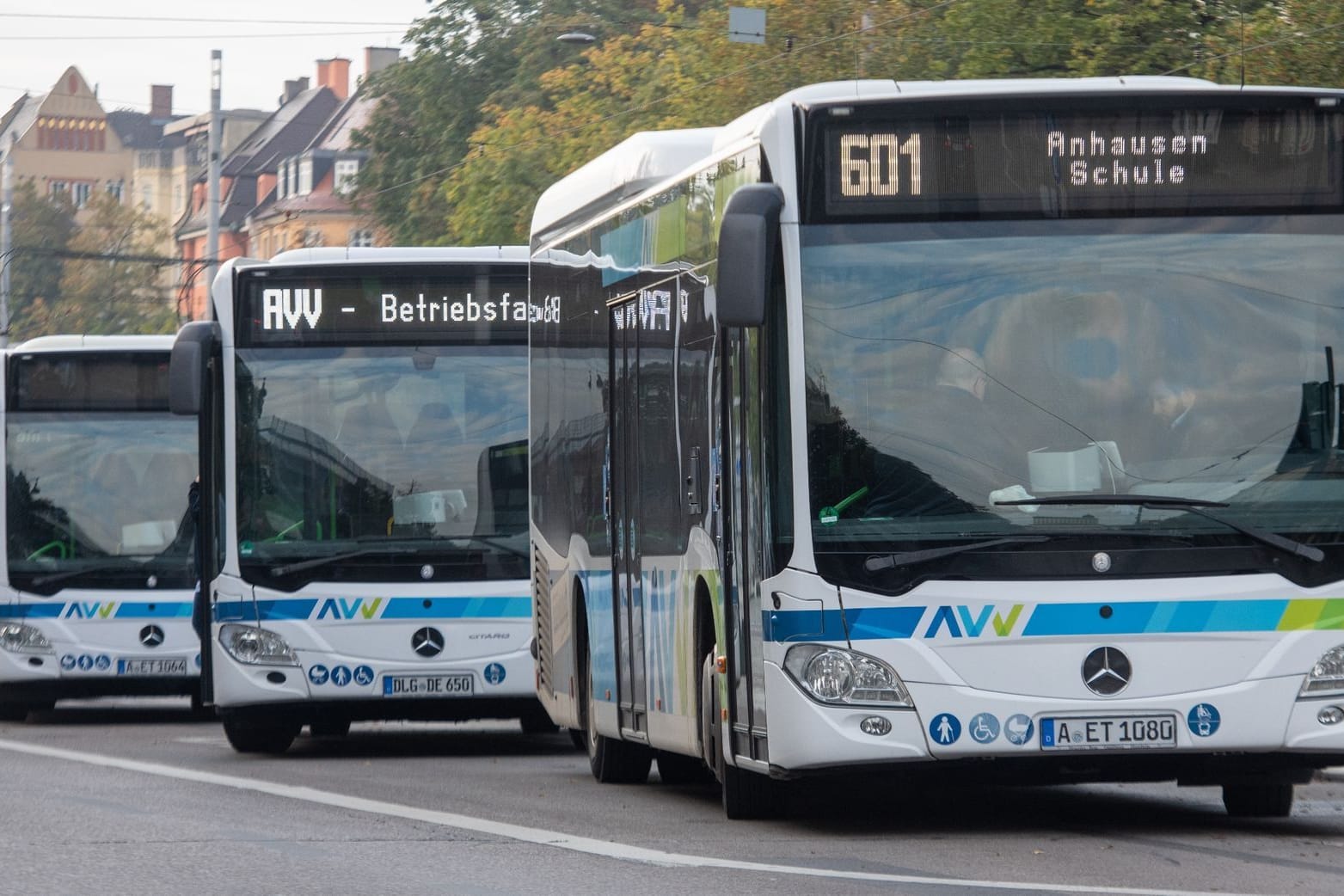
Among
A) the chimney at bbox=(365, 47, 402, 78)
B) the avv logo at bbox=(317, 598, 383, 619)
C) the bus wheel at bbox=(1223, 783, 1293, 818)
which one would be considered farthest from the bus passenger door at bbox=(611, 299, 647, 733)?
the chimney at bbox=(365, 47, 402, 78)

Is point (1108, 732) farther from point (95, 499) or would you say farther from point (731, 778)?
point (95, 499)

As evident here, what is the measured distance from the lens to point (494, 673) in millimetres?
17688

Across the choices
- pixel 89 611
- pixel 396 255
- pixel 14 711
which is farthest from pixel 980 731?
pixel 14 711

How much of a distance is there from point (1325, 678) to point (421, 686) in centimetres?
802

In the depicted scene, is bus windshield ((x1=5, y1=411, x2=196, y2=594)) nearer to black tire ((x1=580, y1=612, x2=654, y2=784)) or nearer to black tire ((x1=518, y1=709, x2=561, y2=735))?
black tire ((x1=518, y1=709, x2=561, y2=735))

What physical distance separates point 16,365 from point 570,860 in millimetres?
14186

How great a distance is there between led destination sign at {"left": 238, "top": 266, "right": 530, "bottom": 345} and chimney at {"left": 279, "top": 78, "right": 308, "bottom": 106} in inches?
4253

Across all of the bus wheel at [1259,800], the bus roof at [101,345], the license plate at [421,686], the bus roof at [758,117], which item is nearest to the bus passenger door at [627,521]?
the bus roof at [758,117]

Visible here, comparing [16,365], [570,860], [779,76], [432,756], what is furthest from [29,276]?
→ [570,860]

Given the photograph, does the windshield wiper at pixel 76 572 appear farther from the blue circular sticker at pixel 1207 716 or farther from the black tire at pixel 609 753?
the blue circular sticker at pixel 1207 716

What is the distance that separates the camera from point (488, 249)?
18.3 meters

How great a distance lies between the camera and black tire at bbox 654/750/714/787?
14.7 metres

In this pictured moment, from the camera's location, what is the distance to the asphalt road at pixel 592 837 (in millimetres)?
9586

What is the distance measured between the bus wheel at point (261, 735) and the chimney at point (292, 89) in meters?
108
